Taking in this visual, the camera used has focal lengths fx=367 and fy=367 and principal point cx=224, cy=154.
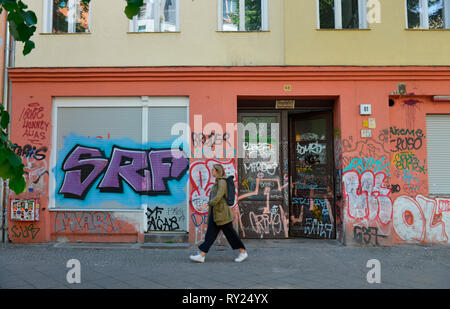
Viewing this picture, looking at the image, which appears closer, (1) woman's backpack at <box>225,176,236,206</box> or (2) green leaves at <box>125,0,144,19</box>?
(2) green leaves at <box>125,0,144,19</box>

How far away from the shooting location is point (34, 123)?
8359 mm

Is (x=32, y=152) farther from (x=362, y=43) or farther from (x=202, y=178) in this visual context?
(x=362, y=43)

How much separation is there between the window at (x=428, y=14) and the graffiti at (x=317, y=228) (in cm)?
502

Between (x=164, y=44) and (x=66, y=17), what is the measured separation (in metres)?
2.50

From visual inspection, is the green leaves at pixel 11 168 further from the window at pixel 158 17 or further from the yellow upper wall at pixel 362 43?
the yellow upper wall at pixel 362 43

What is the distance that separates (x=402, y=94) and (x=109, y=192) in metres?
6.98

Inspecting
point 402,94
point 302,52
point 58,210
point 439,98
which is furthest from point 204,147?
point 439,98

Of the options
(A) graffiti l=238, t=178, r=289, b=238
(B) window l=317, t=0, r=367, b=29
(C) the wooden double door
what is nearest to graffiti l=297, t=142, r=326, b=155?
(C) the wooden double door

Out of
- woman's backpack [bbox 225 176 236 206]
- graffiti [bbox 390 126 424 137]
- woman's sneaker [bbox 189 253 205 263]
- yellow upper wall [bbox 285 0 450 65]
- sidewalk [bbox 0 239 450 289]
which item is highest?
yellow upper wall [bbox 285 0 450 65]

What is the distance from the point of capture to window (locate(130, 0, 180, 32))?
862 centimetres

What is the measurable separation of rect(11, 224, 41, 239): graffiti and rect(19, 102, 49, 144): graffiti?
6.29ft

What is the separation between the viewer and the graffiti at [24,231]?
8.21 m

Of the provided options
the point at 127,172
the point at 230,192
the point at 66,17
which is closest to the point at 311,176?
the point at 230,192

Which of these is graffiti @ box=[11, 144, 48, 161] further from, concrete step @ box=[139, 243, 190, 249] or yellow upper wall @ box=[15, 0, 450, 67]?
concrete step @ box=[139, 243, 190, 249]
